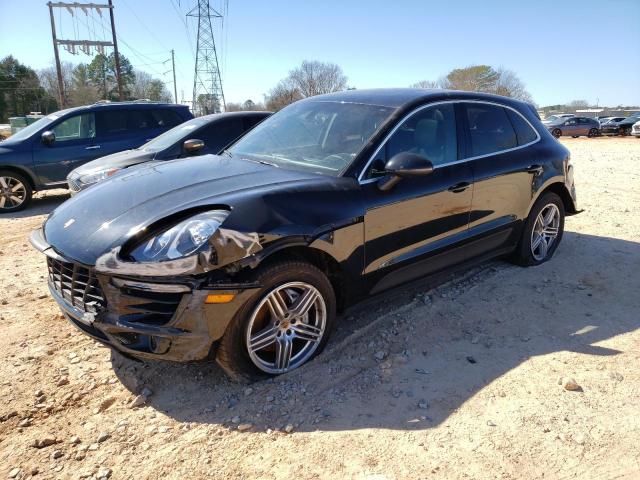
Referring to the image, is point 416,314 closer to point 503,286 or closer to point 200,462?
point 503,286

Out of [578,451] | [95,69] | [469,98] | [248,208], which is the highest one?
[95,69]

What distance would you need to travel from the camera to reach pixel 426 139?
3697mm

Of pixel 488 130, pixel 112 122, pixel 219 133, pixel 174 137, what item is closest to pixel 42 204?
pixel 112 122

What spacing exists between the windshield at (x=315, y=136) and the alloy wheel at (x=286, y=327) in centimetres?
89

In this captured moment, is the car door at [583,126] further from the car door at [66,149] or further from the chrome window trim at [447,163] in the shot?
the car door at [66,149]

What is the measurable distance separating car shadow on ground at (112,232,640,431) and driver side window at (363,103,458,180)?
995mm

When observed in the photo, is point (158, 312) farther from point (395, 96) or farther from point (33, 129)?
point (33, 129)

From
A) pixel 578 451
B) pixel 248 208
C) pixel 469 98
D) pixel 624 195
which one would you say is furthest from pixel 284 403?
pixel 624 195

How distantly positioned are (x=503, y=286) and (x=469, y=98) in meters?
1.70

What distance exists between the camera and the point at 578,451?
94.7 inches

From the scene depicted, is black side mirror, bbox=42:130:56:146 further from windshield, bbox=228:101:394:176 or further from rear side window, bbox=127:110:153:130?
windshield, bbox=228:101:394:176

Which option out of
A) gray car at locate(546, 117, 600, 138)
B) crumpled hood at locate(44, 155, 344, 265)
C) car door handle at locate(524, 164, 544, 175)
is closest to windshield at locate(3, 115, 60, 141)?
crumpled hood at locate(44, 155, 344, 265)

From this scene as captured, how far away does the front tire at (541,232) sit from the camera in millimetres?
4688

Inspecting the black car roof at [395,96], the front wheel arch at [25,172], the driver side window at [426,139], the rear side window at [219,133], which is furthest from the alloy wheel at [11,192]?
the driver side window at [426,139]
